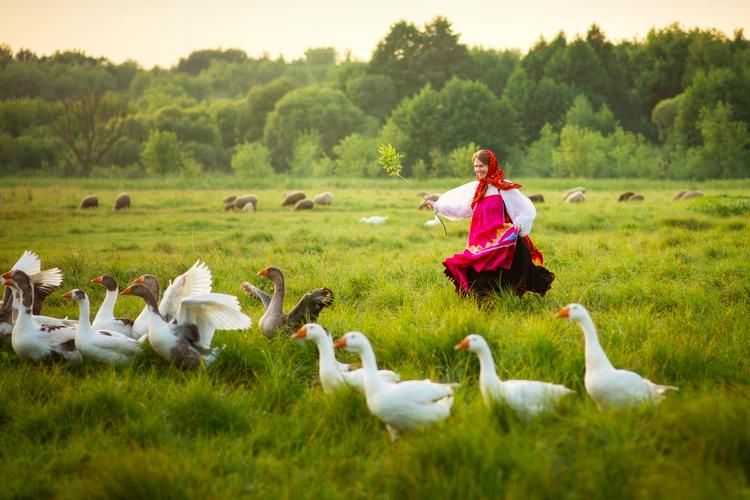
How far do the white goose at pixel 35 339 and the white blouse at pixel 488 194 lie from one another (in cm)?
418

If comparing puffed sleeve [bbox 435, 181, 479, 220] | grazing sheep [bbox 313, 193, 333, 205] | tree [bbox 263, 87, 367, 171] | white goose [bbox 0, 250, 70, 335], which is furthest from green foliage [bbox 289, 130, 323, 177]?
white goose [bbox 0, 250, 70, 335]

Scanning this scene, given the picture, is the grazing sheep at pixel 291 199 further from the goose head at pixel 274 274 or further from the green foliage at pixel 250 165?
the green foliage at pixel 250 165

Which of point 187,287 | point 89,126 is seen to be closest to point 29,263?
point 187,287

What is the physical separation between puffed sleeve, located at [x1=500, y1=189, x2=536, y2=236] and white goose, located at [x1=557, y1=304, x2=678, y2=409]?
3045 millimetres

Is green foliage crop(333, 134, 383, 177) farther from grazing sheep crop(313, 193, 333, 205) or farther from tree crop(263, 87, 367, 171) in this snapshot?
grazing sheep crop(313, 193, 333, 205)

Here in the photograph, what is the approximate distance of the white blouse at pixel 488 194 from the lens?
7527 mm

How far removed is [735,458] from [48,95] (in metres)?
59.2

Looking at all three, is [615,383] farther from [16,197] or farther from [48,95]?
[48,95]

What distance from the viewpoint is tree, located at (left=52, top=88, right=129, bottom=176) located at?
49.2 metres

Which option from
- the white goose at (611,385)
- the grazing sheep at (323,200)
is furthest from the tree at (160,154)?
the white goose at (611,385)

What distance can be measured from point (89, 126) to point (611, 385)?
2069 inches

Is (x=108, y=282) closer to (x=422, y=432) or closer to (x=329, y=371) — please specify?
(x=329, y=371)

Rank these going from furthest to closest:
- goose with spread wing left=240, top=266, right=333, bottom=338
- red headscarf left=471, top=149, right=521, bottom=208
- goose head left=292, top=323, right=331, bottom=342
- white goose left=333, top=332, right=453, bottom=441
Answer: red headscarf left=471, top=149, right=521, bottom=208 < goose with spread wing left=240, top=266, right=333, bottom=338 < goose head left=292, top=323, right=331, bottom=342 < white goose left=333, top=332, right=453, bottom=441

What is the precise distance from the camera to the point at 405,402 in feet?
13.8
